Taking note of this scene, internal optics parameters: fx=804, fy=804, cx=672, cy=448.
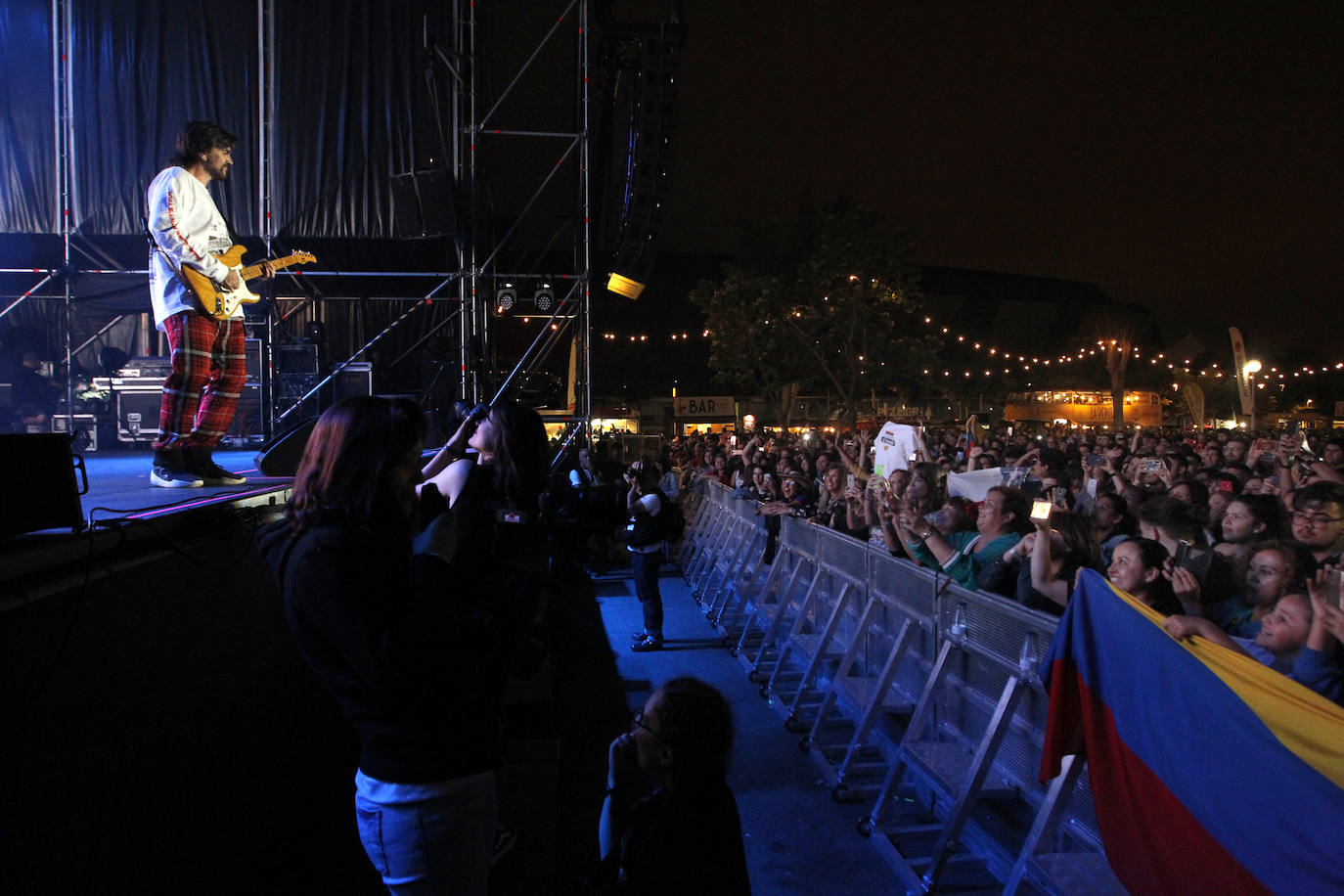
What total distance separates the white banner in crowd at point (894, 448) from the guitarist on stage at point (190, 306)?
607 cm

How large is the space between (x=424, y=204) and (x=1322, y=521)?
27.3 ft

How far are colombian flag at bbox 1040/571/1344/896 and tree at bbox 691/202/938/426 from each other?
21.5 metres

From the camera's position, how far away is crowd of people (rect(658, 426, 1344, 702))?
2.83 meters

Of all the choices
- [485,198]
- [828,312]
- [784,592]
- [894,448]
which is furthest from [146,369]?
[828,312]

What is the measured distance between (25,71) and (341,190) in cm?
313

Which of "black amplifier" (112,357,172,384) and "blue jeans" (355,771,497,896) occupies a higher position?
"black amplifier" (112,357,172,384)

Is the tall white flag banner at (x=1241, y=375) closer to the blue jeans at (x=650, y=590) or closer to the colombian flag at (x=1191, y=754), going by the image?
the blue jeans at (x=650, y=590)

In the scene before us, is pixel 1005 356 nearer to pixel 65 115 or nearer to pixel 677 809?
pixel 65 115

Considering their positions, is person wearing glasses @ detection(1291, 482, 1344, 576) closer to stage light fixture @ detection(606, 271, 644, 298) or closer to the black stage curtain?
stage light fixture @ detection(606, 271, 644, 298)

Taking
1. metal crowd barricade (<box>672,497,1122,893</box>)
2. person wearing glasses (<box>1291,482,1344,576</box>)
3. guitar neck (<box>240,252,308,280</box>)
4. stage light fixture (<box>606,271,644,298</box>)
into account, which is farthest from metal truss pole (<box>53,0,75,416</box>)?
person wearing glasses (<box>1291,482,1344,576</box>)

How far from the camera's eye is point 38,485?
2078 millimetres

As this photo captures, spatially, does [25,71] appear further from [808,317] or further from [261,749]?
[808,317]

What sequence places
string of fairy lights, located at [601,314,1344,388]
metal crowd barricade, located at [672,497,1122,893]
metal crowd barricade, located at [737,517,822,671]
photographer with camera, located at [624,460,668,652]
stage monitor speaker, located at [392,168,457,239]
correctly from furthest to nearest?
string of fairy lights, located at [601,314,1344,388]
stage monitor speaker, located at [392,168,457,239]
photographer with camera, located at [624,460,668,652]
metal crowd barricade, located at [737,517,822,671]
metal crowd barricade, located at [672,497,1122,893]

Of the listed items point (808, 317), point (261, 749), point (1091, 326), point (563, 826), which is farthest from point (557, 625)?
point (1091, 326)
